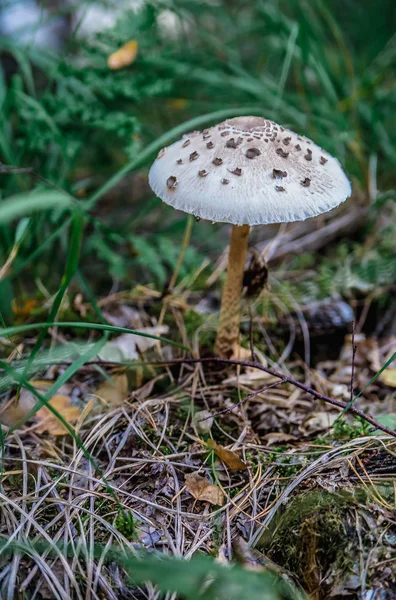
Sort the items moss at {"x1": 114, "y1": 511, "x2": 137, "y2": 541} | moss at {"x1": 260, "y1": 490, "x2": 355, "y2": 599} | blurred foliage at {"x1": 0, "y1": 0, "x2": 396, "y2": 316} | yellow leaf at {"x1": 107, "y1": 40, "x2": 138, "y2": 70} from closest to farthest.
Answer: moss at {"x1": 260, "y1": 490, "x2": 355, "y2": 599}
moss at {"x1": 114, "y1": 511, "x2": 137, "y2": 541}
blurred foliage at {"x1": 0, "y1": 0, "x2": 396, "y2": 316}
yellow leaf at {"x1": 107, "y1": 40, "x2": 138, "y2": 70}

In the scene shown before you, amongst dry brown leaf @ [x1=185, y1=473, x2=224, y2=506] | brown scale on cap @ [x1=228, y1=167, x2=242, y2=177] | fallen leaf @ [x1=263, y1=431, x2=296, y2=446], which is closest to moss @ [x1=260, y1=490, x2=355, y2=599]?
dry brown leaf @ [x1=185, y1=473, x2=224, y2=506]

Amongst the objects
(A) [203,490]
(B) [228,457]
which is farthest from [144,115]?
(A) [203,490]

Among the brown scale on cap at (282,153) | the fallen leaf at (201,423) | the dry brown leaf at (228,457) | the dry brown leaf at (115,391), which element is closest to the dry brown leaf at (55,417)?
the dry brown leaf at (115,391)

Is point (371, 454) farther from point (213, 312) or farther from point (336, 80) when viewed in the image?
point (336, 80)

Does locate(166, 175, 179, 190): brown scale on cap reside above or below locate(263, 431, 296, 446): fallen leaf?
above

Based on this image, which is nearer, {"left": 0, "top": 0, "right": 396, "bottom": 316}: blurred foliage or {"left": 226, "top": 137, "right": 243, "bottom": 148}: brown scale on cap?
{"left": 226, "top": 137, "right": 243, "bottom": 148}: brown scale on cap

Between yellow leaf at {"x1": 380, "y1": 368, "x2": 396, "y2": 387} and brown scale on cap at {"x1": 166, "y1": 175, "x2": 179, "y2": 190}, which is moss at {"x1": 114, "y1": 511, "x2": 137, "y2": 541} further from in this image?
yellow leaf at {"x1": 380, "y1": 368, "x2": 396, "y2": 387}
